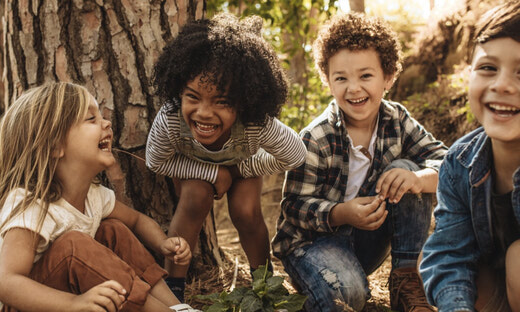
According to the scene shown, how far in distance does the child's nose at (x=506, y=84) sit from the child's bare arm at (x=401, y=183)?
0.74 m

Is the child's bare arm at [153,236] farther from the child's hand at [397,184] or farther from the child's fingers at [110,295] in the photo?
the child's hand at [397,184]

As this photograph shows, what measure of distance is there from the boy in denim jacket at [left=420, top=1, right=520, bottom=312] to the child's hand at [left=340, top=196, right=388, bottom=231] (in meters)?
0.36

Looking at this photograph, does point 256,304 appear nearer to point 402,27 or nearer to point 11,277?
point 11,277

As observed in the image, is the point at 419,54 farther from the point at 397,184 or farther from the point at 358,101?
the point at 397,184

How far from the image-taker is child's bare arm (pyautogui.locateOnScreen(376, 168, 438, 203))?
2.27 m

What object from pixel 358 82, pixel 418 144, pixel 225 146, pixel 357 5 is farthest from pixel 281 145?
pixel 357 5

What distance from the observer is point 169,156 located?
239cm

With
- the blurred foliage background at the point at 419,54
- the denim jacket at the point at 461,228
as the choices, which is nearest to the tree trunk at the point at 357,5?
the blurred foliage background at the point at 419,54

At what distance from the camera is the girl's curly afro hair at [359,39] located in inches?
99.4

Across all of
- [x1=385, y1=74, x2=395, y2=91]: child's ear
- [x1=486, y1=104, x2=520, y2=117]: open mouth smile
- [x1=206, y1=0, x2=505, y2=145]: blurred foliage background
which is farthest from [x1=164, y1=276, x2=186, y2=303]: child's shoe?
[x1=206, y1=0, x2=505, y2=145]: blurred foliage background

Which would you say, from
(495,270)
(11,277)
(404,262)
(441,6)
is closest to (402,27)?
(441,6)

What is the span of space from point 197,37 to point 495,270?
1.45 metres

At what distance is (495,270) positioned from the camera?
1851 millimetres

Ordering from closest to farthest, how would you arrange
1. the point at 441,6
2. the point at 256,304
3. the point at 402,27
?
the point at 256,304
the point at 441,6
the point at 402,27
